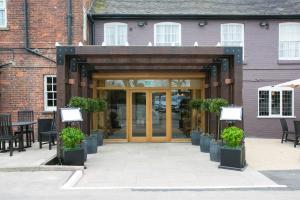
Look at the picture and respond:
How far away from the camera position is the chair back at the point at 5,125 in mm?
10344

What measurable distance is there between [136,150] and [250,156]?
3680 millimetres

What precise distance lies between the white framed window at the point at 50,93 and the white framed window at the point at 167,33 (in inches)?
187

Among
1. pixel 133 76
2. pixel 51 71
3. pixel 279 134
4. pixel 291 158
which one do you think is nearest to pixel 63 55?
pixel 51 71

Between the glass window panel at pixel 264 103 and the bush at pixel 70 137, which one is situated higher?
the glass window panel at pixel 264 103

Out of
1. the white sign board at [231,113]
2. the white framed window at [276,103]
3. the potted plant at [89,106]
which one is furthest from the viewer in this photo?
the white framed window at [276,103]

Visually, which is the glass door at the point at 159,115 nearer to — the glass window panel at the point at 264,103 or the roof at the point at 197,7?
the roof at the point at 197,7

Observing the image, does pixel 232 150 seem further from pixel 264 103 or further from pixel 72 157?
pixel 264 103

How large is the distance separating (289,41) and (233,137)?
29.5 feet

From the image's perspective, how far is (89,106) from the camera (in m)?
11.4

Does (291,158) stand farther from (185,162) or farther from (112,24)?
(112,24)

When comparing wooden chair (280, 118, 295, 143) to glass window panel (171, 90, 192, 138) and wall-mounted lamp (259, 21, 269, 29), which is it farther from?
wall-mounted lamp (259, 21, 269, 29)

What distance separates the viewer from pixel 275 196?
6.51 meters

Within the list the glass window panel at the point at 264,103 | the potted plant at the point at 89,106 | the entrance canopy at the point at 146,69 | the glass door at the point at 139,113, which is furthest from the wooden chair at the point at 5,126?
the glass window panel at the point at 264,103

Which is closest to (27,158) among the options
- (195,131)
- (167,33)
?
(195,131)
